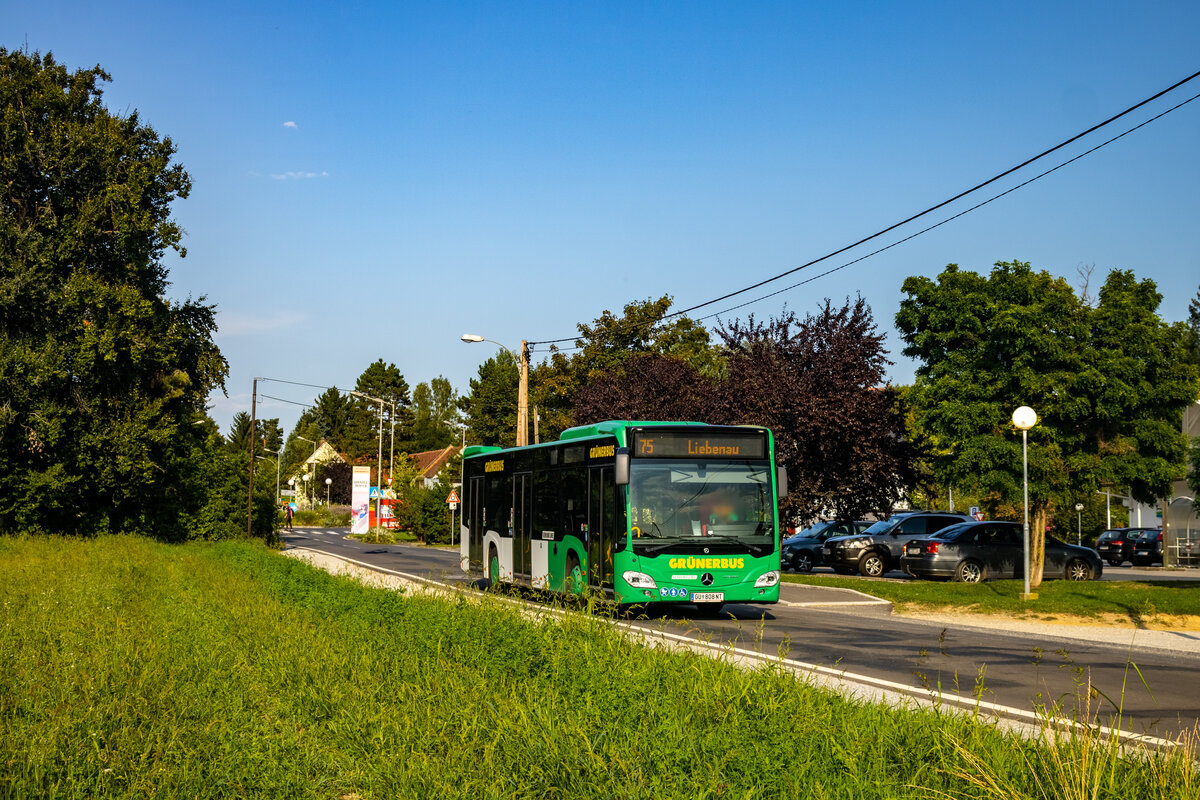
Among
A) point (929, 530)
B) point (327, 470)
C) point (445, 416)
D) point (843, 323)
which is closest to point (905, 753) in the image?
point (929, 530)

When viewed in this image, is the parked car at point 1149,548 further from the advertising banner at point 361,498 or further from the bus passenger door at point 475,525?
the advertising banner at point 361,498

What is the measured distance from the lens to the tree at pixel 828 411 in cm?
3259

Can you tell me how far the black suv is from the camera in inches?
1232

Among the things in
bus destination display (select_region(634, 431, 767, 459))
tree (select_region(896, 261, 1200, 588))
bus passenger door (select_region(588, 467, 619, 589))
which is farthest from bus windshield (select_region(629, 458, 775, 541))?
tree (select_region(896, 261, 1200, 588))

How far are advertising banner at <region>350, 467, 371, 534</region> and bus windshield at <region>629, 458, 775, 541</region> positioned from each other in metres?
42.4

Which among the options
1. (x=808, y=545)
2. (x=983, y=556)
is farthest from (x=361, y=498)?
(x=983, y=556)

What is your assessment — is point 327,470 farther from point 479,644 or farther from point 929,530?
point 479,644

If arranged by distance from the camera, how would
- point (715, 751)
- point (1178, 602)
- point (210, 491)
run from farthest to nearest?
1. point (210, 491)
2. point (1178, 602)
3. point (715, 751)

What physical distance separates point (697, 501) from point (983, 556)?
12991mm

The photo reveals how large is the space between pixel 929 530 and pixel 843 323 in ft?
25.1

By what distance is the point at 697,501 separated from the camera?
52.3 feet

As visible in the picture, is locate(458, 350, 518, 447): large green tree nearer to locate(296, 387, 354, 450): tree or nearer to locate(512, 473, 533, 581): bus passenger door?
locate(296, 387, 354, 450): tree

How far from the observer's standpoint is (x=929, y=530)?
3150 centimetres

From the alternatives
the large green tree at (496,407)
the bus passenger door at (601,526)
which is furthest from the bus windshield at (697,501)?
the large green tree at (496,407)
